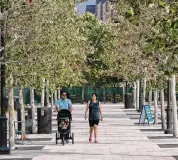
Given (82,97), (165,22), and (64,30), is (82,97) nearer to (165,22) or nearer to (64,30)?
(64,30)

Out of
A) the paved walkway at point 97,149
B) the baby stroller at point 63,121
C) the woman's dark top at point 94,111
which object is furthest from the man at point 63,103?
the paved walkway at point 97,149

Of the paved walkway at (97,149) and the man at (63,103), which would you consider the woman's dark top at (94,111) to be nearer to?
the man at (63,103)

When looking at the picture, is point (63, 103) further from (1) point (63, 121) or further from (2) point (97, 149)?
(2) point (97, 149)

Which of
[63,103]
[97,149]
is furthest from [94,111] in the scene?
[97,149]

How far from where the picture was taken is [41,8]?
22000 millimetres

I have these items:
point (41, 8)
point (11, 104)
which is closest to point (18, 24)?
point (41, 8)

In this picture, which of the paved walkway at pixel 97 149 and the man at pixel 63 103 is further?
the man at pixel 63 103

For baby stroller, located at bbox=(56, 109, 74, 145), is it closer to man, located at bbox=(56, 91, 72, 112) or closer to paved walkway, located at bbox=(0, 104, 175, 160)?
Answer: paved walkway, located at bbox=(0, 104, 175, 160)

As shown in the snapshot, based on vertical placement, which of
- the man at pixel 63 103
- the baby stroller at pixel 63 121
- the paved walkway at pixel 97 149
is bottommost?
the paved walkway at pixel 97 149

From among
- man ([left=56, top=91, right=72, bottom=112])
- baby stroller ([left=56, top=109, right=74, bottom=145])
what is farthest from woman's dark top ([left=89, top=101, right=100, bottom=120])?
baby stroller ([left=56, top=109, right=74, bottom=145])

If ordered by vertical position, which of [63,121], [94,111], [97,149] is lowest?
[97,149]

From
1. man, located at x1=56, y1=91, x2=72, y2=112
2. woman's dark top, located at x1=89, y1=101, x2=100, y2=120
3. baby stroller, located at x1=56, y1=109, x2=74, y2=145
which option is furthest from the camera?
man, located at x1=56, y1=91, x2=72, y2=112

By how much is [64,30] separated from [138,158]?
925 cm

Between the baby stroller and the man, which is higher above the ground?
the man
